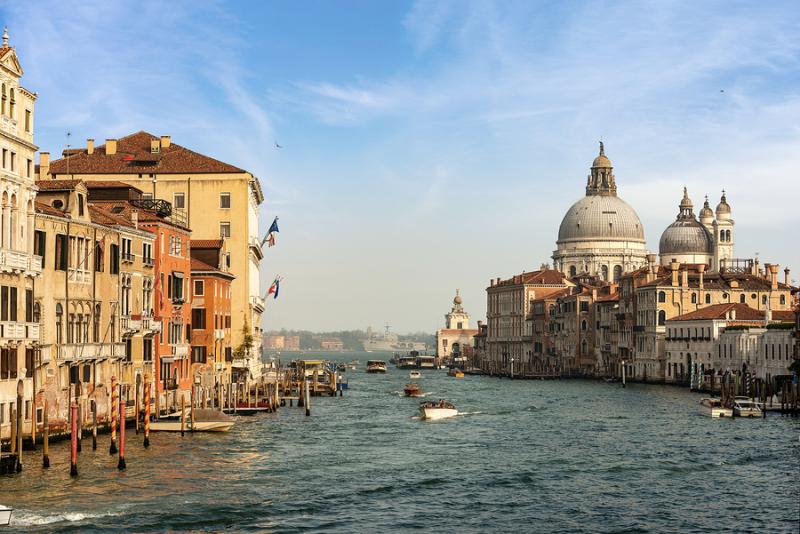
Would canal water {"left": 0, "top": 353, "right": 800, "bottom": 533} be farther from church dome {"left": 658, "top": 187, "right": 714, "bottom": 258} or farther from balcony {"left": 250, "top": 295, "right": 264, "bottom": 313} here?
church dome {"left": 658, "top": 187, "right": 714, "bottom": 258}

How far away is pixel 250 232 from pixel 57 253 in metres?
33.4

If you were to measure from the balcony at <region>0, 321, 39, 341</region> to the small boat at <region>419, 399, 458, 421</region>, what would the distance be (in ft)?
86.0

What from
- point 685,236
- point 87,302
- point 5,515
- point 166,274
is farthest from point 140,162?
point 685,236

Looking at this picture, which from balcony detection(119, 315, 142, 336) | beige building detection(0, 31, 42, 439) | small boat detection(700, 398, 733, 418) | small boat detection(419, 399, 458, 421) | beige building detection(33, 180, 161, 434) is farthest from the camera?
small boat detection(700, 398, 733, 418)

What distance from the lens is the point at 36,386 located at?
123 ft

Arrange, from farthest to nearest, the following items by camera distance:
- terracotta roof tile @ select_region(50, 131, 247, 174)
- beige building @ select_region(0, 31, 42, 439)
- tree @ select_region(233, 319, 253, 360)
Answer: terracotta roof tile @ select_region(50, 131, 247, 174), tree @ select_region(233, 319, 253, 360), beige building @ select_region(0, 31, 42, 439)

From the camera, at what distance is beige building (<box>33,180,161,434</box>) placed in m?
39.2

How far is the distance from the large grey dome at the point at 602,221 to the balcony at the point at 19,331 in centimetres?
14480

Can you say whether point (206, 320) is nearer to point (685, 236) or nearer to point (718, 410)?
point (718, 410)

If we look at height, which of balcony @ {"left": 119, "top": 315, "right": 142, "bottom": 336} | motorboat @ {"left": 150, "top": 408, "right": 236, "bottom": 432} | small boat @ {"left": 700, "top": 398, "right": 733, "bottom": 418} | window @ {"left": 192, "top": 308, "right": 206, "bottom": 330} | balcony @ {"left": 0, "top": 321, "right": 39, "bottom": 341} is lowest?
small boat @ {"left": 700, "top": 398, "right": 733, "bottom": 418}

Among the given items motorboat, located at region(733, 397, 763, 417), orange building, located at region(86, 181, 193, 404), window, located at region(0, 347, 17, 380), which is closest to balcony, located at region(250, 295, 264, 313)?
orange building, located at region(86, 181, 193, 404)

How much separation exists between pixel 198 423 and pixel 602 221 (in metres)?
135

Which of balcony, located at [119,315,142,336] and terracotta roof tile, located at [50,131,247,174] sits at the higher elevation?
terracotta roof tile, located at [50,131,247,174]

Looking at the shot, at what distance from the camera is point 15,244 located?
117 feet
